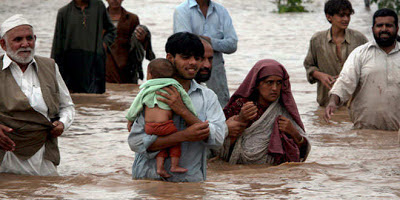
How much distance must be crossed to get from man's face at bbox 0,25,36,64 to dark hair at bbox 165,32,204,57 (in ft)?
3.64

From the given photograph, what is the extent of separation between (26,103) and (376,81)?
4.11m

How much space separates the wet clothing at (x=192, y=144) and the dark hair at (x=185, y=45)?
251mm

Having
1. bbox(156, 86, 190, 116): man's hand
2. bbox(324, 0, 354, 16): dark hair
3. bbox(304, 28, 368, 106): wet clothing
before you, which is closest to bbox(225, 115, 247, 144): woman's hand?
bbox(156, 86, 190, 116): man's hand

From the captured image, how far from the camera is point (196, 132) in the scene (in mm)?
4859

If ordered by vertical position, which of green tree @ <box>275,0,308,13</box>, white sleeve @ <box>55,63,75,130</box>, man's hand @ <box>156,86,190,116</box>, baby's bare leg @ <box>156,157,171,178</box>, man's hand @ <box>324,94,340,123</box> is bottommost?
green tree @ <box>275,0,308,13</box>

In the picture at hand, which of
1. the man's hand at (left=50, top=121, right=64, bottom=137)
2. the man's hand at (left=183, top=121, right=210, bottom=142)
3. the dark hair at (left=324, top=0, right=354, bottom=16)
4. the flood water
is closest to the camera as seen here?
the man's hand at (left=183, top=121, right=210, bottom=142)

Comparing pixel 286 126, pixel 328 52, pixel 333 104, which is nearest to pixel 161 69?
pixel 286 126

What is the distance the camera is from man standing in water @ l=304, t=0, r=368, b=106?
31.8ft

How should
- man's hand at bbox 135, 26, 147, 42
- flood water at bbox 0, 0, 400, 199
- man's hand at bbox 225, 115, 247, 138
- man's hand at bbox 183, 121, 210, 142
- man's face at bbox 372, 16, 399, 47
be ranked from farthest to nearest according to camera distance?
man's hand at bbox 135, 26, 147, 42
man's face at bbox 372, 16, 399, 47
man's hand at bbox 225, 115, 247, 138
flood water at bbox 0, 0, 400, 199
man's hand at bbox 183, 121, 210, 142

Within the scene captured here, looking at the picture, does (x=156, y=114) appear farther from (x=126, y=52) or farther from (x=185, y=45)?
(x=126, y=52)

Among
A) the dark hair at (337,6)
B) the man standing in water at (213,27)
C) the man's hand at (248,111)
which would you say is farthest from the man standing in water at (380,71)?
the man's hand at (248,111)

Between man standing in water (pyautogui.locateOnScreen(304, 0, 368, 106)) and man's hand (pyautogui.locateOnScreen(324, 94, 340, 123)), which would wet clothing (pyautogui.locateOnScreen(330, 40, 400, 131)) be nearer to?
man's hand (pyautogui.locateOnScreen(324, 94, 340, 123))

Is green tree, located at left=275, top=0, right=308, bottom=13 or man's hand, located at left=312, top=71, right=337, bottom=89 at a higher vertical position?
man's hand, located at left=312, top=71, right=337, bottom=89

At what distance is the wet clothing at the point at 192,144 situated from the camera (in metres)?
5.00
